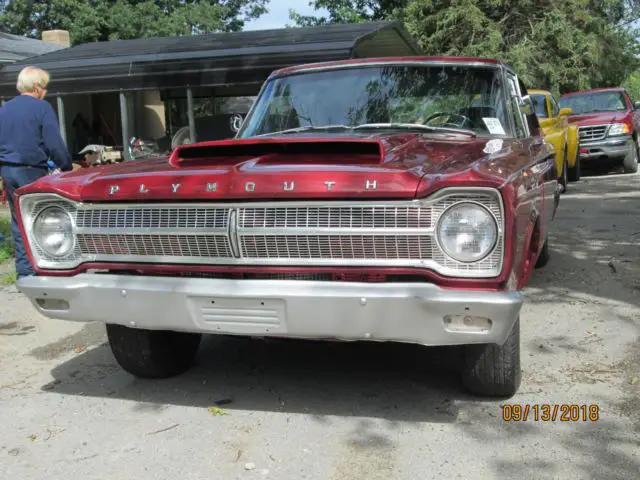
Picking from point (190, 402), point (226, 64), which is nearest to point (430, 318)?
point (190, 402)

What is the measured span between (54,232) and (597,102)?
44.6ft

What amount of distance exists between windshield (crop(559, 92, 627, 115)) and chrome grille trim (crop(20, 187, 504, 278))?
12.9 meters

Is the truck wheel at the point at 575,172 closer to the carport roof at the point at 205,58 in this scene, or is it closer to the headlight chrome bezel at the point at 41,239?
the carport roof at the point at 205,58

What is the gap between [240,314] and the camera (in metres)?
3.09

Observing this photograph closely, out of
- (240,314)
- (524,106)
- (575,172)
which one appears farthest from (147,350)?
(575,172)

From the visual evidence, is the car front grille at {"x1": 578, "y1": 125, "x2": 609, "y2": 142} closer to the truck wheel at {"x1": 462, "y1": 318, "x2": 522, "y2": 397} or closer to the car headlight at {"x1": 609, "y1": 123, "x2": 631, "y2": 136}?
the car headlight at {"x1": 609, "y1": 123, "x2": 631, "y2": 136}

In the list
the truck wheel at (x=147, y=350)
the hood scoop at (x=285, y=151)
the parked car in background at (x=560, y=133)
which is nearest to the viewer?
the hood scoop at (x=285, y=151)

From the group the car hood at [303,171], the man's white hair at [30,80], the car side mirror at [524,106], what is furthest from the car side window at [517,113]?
the man's white hair at [30,80]

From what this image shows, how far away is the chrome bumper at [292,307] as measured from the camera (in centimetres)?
283

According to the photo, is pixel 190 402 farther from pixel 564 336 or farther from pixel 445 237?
pixel 564 336

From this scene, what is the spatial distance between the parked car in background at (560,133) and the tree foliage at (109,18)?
940 inches

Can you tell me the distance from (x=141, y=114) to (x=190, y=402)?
17111mm

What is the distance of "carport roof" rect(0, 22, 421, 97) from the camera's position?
468 inches

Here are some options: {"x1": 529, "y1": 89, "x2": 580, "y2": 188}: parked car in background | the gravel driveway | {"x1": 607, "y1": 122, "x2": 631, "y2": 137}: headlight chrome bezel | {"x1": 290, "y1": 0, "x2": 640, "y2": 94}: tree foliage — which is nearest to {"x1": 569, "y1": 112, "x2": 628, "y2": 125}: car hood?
{"x1": 607, "y1": 122, "x2": 631, "y2": 137}: headlight chrome bezel
